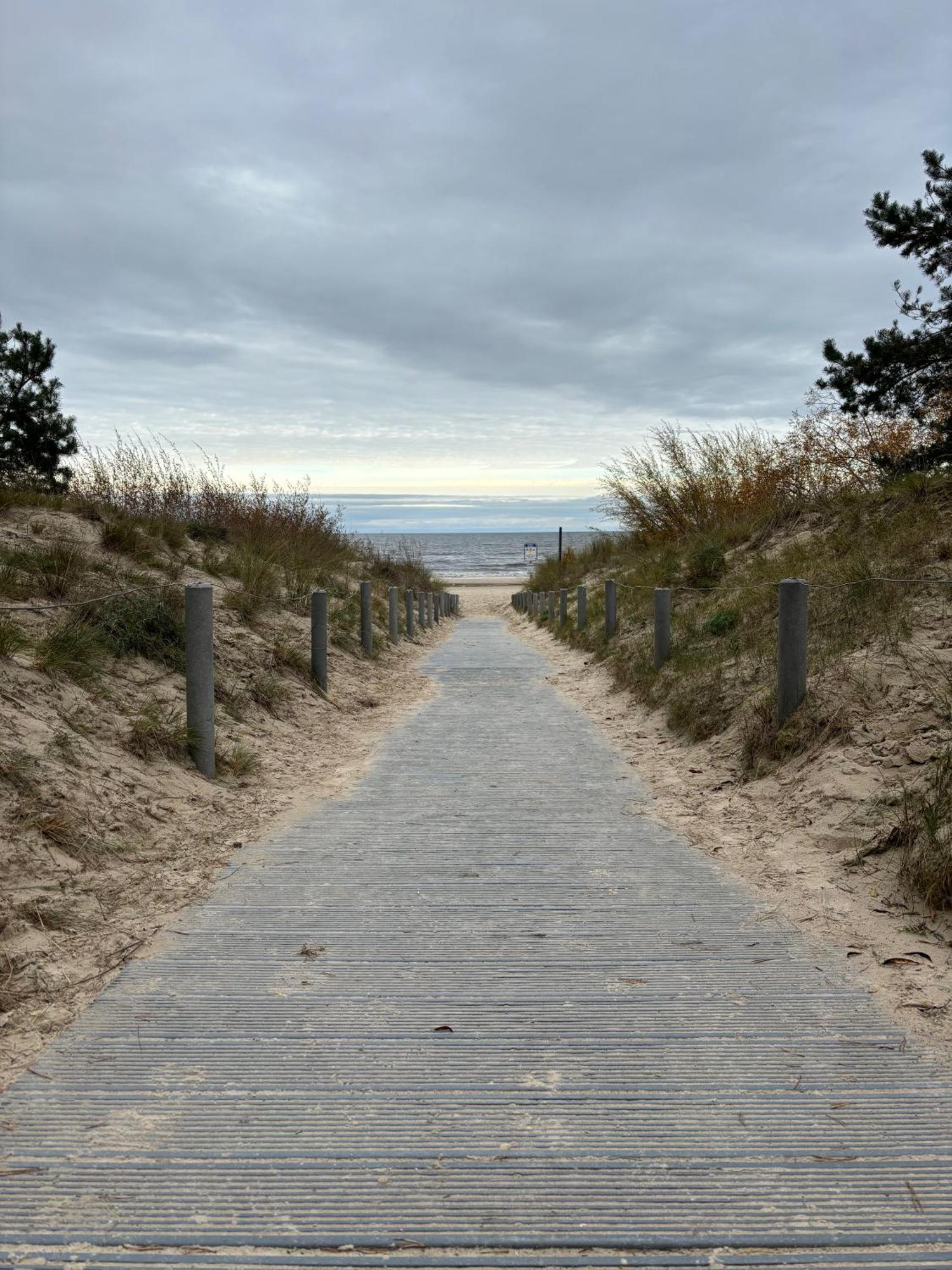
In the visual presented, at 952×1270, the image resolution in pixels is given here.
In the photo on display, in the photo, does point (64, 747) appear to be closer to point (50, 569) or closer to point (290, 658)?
point (50, 569)

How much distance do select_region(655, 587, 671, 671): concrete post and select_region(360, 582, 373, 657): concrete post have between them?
4.66 m

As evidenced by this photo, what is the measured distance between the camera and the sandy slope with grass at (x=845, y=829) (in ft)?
11.1

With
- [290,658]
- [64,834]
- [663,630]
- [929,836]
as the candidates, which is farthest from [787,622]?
[290,658]

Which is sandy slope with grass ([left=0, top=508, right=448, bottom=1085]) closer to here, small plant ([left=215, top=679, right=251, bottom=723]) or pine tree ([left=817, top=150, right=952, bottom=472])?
small plant ([left=215, top=679, right=251, bottom=723])

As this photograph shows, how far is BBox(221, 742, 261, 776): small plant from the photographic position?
6.41 m

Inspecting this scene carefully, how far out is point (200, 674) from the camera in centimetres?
608

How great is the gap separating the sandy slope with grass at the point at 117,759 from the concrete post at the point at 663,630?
109 inches

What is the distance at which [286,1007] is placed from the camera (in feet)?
10.1

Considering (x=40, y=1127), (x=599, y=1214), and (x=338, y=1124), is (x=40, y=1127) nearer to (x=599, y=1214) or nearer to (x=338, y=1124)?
(x=338, y=1124)

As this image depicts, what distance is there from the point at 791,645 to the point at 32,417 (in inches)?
582

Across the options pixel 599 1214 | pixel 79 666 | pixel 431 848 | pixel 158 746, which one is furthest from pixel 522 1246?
pixel 79 666

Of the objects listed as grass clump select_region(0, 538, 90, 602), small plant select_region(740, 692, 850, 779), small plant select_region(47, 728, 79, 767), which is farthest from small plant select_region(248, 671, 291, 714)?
small plant select_region(740, 692, 850, 779)

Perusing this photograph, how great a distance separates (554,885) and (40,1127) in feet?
7.86

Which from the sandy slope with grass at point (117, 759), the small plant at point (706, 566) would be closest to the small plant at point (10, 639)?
the sandy slope with grass at point (117, 759)
